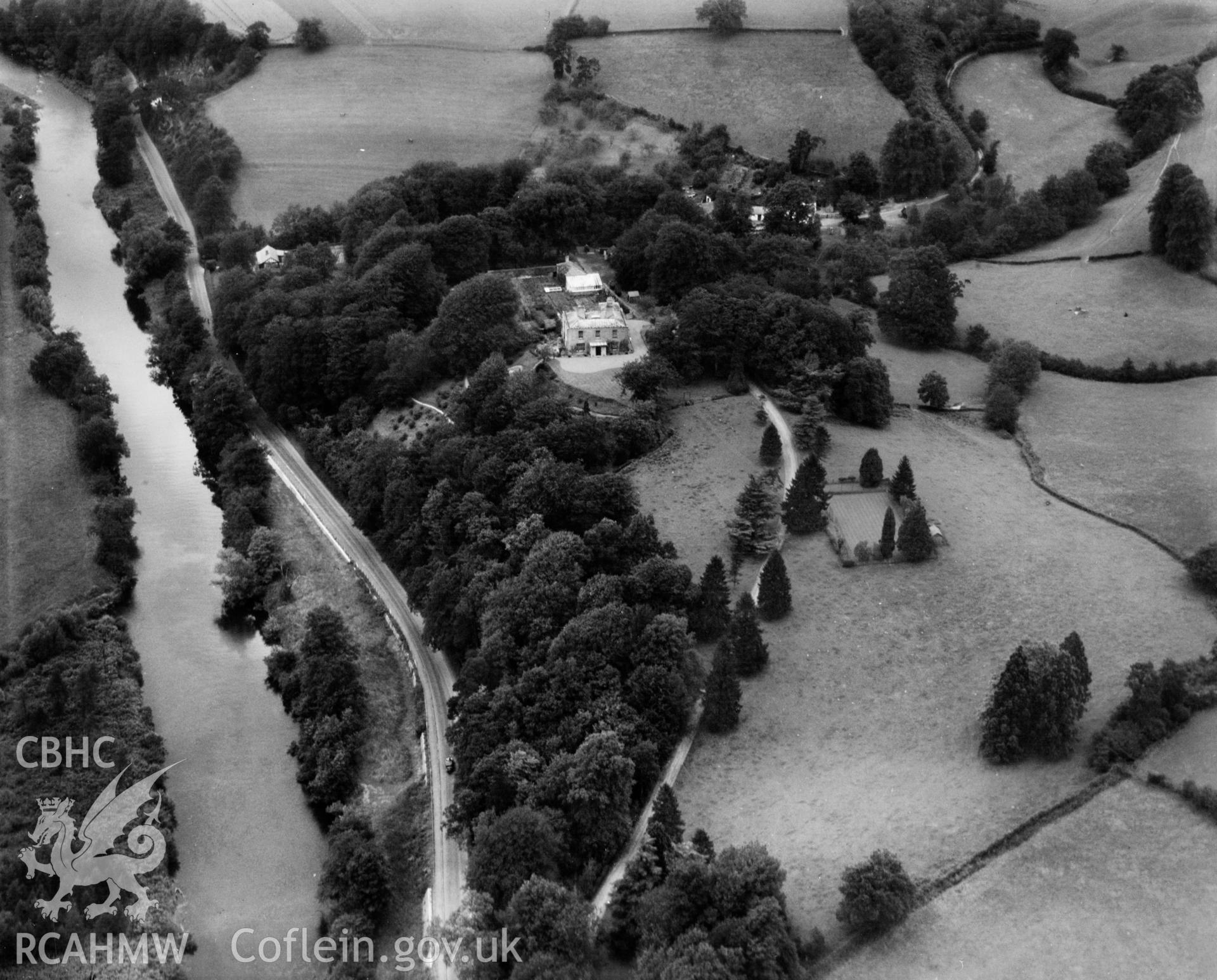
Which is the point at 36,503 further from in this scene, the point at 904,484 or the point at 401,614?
the point at 904,484

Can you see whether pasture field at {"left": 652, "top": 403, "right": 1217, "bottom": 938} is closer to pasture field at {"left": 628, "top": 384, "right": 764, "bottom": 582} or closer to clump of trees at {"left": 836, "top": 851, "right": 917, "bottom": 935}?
Answer: pasture field at {"left": 628, "top": 384, "right": 764, "bottom": 582}

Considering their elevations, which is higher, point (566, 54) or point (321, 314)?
point (566, 54)

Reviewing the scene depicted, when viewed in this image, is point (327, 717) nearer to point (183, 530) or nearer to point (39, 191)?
point (183, 530)

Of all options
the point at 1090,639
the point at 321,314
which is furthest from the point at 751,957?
the point at 321,314

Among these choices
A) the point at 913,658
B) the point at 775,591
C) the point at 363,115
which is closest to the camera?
the point at 913,658

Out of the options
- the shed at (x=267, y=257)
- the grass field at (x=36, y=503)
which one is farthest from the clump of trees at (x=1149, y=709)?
the shed at (x=267, y=257)

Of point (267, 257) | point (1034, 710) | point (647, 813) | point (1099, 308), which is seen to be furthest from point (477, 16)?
point (1034, 710)
